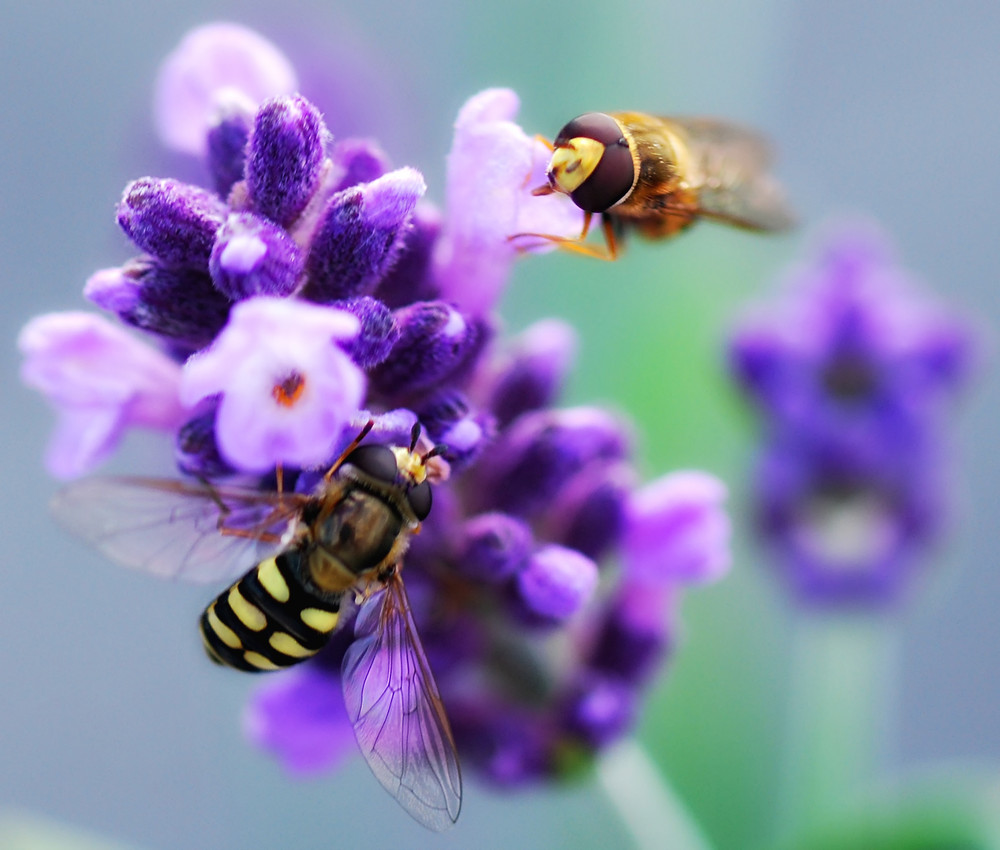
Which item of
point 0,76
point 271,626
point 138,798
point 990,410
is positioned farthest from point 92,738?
point 990,410

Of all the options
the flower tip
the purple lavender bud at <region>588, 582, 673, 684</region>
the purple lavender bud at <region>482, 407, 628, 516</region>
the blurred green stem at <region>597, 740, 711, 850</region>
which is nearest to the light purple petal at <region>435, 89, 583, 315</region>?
the flower tip

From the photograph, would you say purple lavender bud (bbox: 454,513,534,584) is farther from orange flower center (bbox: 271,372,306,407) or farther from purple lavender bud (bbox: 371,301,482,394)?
orange flower center (bbox: 271,372,306,407)

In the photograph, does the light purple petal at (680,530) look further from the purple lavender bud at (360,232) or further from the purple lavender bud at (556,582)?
the purple lavender bud at (360,232)

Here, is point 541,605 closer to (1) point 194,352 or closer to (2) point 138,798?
(1) point 194,352

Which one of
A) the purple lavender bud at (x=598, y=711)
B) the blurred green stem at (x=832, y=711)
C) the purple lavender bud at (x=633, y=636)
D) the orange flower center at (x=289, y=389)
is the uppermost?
the orange flower center at (x=289, y=389)

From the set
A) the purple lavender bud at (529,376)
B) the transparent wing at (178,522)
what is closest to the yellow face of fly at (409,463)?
the transparent wing at (178,522)
